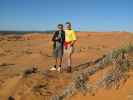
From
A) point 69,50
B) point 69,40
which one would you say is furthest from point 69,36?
point 69,50

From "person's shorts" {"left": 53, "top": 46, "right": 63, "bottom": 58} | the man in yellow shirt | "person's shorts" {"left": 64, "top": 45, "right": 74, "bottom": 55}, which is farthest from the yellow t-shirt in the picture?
"person's shorts" {"left": 53, "top": 46, "right": 63, "bottom": 58}

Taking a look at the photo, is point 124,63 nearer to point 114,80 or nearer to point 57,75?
point 114,80

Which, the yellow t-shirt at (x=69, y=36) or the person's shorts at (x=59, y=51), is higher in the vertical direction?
the yellow t-shirt at (x=69, y=36)

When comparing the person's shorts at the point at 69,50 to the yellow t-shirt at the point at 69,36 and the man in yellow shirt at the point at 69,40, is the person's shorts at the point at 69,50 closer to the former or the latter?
the man in yellow shirt at the point at 69,40

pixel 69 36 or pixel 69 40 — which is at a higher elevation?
pixel 69 36

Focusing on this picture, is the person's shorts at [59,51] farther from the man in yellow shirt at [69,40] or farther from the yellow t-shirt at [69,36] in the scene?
the yellow t-shirt at [69,36]

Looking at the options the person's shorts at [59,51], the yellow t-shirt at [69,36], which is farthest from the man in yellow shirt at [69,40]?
the person's shorts at [59,51]

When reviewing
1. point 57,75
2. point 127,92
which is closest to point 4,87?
point 57,75

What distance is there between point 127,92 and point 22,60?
10121 mm

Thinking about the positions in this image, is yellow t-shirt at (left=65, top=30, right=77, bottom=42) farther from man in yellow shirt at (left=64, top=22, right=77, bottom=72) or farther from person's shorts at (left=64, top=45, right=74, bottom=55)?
person's shorts at (left=64, top=45, right=74, bottom=55)

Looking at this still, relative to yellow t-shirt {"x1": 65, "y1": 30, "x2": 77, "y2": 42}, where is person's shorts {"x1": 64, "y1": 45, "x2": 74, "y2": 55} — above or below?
below

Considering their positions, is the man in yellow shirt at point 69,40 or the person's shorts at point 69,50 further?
the person's shorts at point 69,50

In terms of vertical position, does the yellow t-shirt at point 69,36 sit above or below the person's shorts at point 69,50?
above

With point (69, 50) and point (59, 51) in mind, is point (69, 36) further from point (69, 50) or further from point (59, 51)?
point (59, 51)
